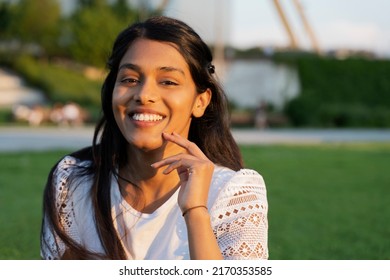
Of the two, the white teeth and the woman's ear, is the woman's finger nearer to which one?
the white teeth

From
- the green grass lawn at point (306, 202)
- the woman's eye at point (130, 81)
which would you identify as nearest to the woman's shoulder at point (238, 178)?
the woman's eye at point (130, 81)

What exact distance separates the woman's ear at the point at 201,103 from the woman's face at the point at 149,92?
113mm

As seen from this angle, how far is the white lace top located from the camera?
2.34 meters

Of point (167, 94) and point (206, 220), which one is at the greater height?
point (167, 94)

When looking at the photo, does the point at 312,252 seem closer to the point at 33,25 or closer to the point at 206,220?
the point at 206,220

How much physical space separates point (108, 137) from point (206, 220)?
63 centimetres

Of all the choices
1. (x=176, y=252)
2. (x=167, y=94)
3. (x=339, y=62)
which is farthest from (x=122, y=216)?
(x=339, y=62)

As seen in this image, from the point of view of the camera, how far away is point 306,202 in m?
8.22

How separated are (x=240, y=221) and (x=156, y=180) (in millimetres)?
361

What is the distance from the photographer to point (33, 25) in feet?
119

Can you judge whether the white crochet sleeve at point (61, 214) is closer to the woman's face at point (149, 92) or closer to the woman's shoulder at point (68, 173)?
the woman's shoulder at point (68, 173)

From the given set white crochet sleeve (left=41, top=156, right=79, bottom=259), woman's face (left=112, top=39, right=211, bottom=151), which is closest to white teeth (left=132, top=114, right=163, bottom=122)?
woman's face (left=112, top=39, right=211, bottom=151)

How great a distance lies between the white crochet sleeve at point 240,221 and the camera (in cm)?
233
